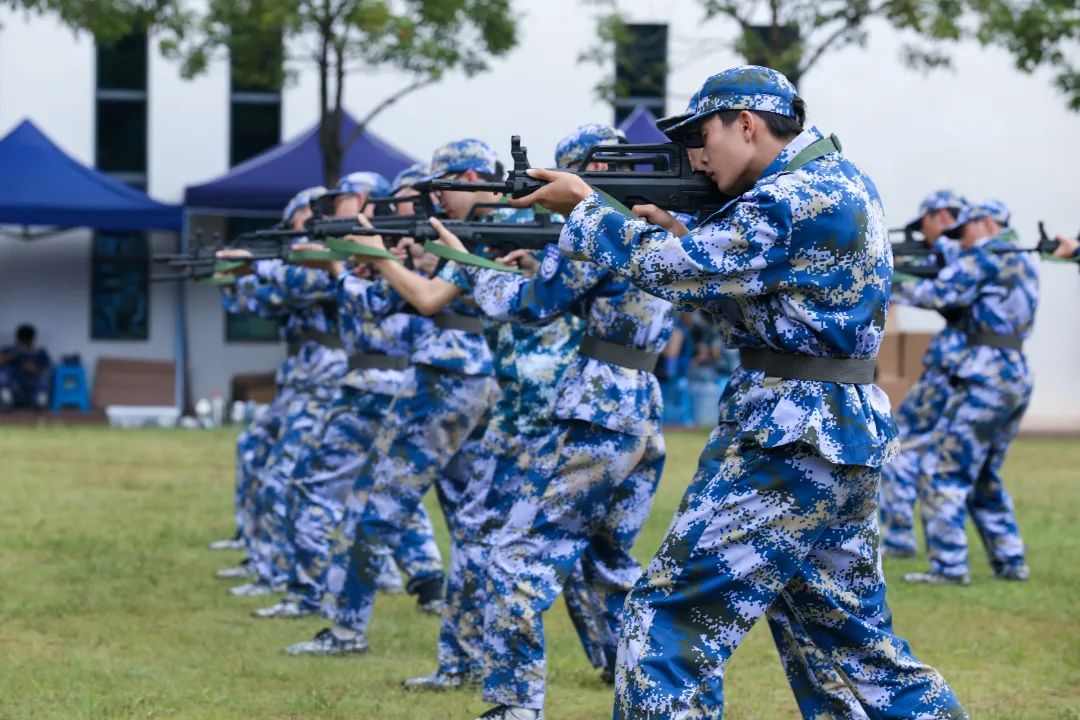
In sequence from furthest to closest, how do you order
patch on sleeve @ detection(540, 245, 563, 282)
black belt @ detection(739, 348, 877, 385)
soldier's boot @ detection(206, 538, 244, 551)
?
soldier's boot @ detection(206, 538, 244, 551) → patch on sleeve @ detection(540, 245, 563, 282) → black belt @ detection(739, 348, 877, 385)

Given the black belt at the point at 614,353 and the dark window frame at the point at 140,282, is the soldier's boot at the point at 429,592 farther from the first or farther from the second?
the dark window frame at the point at 140,282

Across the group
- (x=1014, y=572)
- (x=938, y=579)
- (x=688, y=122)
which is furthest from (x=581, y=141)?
(x=1014, y=572)

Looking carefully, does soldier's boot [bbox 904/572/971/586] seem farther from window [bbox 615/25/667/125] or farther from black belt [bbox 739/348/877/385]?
window [bbox 615/25/667/125]

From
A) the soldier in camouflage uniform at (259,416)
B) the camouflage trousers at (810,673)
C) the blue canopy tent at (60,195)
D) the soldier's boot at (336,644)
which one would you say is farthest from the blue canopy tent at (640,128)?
the camouflage trousers at (810,673)

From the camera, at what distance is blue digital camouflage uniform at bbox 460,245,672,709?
6164 millimetres

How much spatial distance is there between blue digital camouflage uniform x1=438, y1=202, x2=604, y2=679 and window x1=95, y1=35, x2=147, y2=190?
63.6 feet

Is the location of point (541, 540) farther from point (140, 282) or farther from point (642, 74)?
point (140, 282)

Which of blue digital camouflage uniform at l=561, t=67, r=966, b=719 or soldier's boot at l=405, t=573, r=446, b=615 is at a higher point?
blue digital camouflage uniform at l=561, t=67, r=966, b=719

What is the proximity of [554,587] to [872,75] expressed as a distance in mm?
21656

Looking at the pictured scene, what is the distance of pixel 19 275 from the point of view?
24656mm

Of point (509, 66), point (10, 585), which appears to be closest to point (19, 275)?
point (509, 66)

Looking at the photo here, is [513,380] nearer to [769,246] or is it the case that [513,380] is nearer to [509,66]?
[769,246]

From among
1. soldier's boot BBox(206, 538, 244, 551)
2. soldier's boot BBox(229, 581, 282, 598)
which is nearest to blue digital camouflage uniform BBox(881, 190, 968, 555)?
soldier's boot BBox(229, 581, 282, 598)

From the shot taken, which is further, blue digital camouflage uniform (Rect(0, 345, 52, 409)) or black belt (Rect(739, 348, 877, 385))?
blue digital camouflage uniform (Rect(0, 345, 52, 409))
